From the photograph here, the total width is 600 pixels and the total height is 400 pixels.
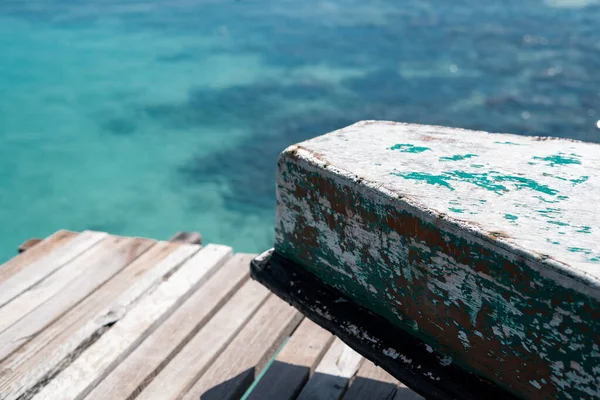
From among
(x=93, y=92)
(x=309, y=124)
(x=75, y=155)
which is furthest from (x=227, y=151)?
(x=93, y=92)

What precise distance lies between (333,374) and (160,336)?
0.67m

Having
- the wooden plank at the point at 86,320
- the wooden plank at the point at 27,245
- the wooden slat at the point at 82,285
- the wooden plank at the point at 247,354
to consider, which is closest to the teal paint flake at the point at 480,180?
the wooden plank at the point at 247,354

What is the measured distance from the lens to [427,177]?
1.61 meters

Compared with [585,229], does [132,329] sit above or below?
below

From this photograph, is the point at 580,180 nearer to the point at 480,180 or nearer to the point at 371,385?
the point at 480,180

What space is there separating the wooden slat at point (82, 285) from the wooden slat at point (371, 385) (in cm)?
122

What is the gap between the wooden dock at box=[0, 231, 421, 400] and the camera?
217 centimetres

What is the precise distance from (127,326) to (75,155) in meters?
5.42

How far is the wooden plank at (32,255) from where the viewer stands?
2.97 m

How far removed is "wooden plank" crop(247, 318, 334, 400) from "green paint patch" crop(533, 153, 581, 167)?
1105mm

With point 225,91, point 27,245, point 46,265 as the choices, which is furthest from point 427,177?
point 225,91

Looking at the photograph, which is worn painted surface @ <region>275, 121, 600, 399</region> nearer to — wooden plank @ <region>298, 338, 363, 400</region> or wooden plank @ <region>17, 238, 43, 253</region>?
wooden plank @ <region>298, 338, 363, 400</region>

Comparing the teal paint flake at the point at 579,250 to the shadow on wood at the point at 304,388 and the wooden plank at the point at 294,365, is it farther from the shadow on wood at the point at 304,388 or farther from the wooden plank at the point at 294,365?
the wooden plank at the point at 294,365

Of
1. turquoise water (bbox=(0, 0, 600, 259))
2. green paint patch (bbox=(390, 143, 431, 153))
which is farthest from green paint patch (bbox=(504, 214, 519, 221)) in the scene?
turquoise water (bbox=(0, 0, 600, 259))
